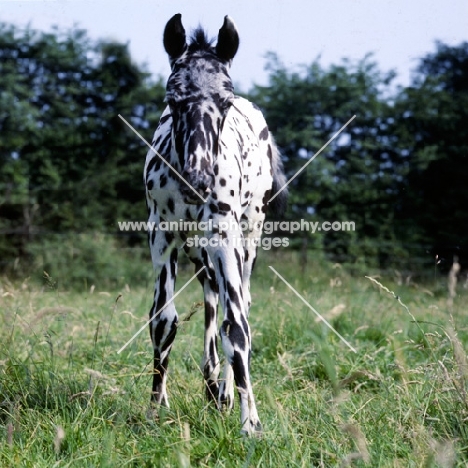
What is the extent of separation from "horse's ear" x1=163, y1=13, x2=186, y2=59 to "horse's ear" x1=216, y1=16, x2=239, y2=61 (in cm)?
25

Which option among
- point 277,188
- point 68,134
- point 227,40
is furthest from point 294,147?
point 227,40

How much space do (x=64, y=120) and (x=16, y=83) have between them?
4.10 feet

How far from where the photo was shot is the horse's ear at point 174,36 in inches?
153

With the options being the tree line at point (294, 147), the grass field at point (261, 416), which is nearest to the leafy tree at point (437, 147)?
the tree line at point (294, 147)

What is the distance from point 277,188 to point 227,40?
2.13m

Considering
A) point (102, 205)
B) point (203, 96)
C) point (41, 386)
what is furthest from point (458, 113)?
point (41, 386)

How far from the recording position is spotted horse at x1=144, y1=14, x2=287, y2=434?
3.51m

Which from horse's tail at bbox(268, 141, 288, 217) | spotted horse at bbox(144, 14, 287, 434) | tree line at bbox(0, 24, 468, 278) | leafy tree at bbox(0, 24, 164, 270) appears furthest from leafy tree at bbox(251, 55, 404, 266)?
spotted horse at bbox(144, 14, 287, 434)

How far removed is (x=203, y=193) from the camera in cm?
348

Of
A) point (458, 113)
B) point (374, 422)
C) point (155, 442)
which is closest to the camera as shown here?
point (155, 442)

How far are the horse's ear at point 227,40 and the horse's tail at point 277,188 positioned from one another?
1.91 m

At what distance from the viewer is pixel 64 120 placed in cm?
1323

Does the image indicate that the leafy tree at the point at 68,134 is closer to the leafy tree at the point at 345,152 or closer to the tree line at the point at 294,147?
the tree line at the point at 294,147

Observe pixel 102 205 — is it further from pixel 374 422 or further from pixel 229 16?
pixel 374 422
